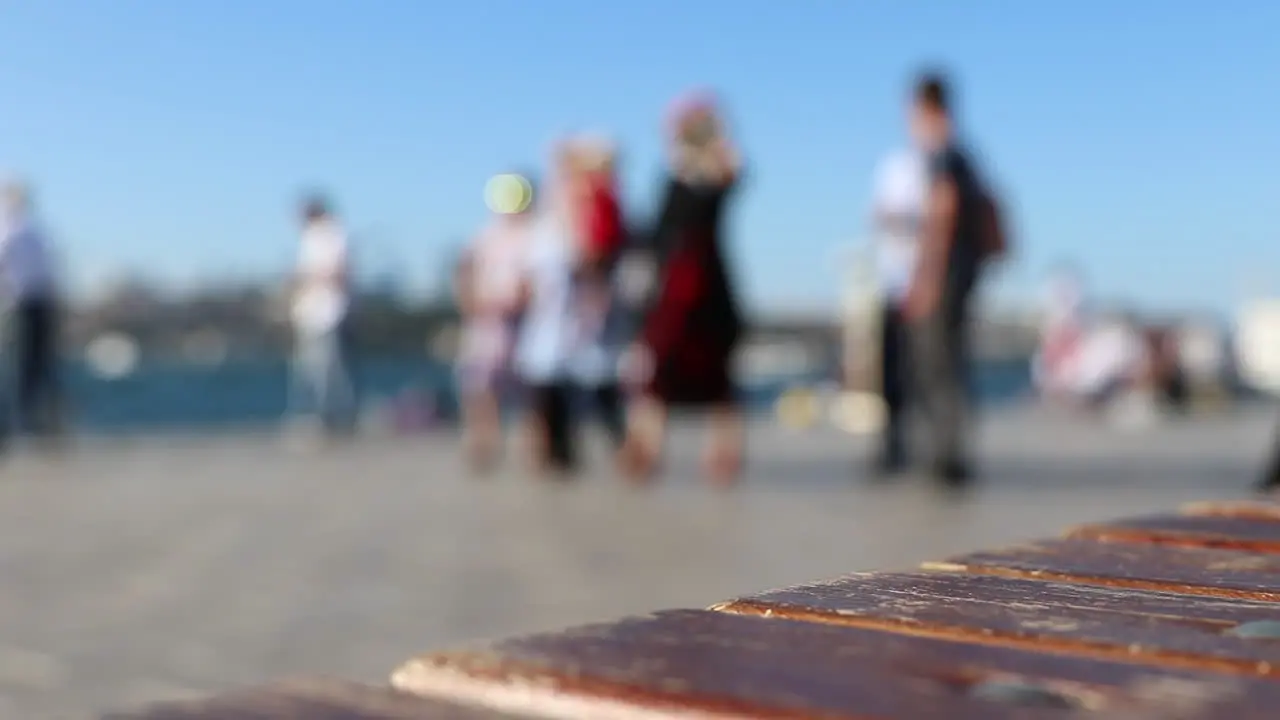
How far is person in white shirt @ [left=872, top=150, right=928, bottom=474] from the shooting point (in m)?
7.59

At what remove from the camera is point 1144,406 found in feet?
56.7

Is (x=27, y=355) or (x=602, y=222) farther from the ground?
(x=602, y=222)

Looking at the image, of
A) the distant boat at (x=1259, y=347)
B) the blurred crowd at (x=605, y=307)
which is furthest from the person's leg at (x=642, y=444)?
the distant boat at (x=1259, y=347)

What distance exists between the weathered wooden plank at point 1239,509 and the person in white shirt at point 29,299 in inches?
411

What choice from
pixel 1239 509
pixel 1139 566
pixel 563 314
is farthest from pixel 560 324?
pixel 1139 566

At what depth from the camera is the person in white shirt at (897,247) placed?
7.59 m

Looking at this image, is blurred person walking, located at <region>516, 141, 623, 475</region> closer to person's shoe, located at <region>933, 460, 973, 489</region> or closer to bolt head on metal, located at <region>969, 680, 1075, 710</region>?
person's shoe, located at <region>933, 460, 973, 489</region>

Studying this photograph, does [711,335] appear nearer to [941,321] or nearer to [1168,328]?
[941,321]

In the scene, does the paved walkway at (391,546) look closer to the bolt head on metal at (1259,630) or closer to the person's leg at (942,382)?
the person's leg at (942,382)

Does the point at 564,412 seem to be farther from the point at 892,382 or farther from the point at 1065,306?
the point at 1065,306

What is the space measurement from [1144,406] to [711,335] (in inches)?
424

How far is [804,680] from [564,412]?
7.94m

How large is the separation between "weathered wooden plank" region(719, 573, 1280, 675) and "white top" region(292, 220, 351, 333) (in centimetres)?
1133

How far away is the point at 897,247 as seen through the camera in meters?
7.73
